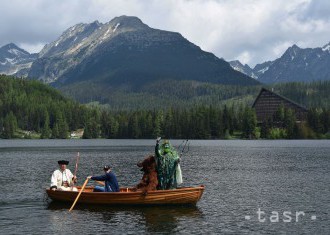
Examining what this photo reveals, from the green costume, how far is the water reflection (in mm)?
2541

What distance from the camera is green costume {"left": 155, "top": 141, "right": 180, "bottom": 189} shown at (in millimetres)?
46188

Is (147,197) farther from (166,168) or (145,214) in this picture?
(166,168)

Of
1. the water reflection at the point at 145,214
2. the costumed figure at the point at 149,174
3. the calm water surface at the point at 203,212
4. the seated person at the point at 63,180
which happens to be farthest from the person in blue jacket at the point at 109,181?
the seated person at the point at 63,180

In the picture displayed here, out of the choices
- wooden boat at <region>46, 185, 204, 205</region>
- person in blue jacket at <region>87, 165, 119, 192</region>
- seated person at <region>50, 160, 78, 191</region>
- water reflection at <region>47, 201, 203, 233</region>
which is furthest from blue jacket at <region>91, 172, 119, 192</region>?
seated person at <region>50, 160, 78, 191</region>

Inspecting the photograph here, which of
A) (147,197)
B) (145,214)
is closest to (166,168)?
(147,197)

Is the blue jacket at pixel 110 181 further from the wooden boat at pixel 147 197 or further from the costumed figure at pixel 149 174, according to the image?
the costumed figure at pixel 149 174

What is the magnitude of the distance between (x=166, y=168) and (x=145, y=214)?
603 cm

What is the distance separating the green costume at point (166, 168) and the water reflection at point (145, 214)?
2.54 metres

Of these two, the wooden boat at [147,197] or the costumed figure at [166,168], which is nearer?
the wooden boat at [147,197]

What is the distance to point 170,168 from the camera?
46.3m

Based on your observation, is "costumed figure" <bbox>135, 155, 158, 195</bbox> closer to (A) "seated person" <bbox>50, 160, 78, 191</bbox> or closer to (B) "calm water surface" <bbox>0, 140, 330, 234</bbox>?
(B) "calm water surface" <bbox>0, 140, 330, 234</bbox>

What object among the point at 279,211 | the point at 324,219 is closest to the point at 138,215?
the point at 279,211

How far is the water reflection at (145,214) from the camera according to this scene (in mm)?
37656

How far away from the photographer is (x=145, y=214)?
42031 mm
